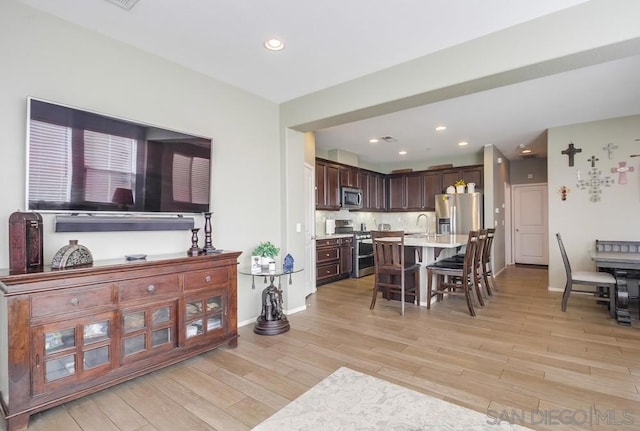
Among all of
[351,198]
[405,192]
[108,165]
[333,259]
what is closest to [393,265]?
[333,259]

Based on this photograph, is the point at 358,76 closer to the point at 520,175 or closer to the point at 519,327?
the point at 519,327

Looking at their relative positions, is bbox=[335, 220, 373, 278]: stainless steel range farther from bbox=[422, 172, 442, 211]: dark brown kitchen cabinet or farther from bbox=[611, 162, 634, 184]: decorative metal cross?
bbox=[611, 162, 634, 184]: decorative metal cross

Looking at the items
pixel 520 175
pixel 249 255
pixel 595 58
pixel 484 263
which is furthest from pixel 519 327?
pixel 520 175

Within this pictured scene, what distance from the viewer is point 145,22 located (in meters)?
2.44

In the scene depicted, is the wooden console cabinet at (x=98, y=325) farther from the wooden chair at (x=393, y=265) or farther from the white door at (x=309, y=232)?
the white door at (x=309, y=232)

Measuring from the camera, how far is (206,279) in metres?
2.80

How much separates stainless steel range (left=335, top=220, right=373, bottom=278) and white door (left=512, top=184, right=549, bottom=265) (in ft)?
14.5

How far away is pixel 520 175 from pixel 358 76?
695 cm

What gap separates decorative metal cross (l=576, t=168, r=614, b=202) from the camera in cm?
490

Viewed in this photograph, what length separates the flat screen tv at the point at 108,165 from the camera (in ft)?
7.18

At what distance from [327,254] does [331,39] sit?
400 cm

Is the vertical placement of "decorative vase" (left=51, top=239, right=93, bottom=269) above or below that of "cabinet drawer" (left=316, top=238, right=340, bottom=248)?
above

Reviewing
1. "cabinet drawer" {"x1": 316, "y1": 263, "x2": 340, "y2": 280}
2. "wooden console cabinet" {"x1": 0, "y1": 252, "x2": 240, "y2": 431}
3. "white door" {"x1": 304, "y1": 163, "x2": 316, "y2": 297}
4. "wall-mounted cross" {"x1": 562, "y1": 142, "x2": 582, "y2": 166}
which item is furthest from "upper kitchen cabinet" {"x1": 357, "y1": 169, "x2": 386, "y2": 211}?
"wooden console cabinet" {"x1": 0, "y1": 252, "x2": 240, "y2": 431}

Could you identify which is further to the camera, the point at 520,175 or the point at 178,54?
the point at 520,175
